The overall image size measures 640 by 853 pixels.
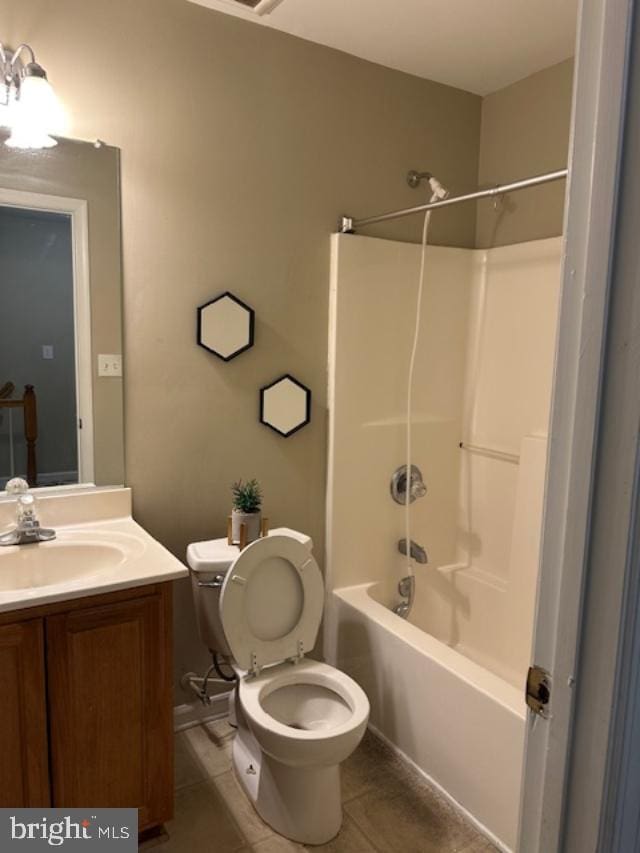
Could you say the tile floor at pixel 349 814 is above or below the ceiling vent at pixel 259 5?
below

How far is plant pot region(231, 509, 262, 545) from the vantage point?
2.09 m

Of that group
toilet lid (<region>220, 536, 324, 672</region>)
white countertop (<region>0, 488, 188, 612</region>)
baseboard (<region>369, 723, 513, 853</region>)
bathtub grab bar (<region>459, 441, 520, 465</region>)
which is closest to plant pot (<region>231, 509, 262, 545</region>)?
toilet lid (<region>220, 536, 324, 672</region>)

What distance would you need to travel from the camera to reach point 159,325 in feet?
6.88

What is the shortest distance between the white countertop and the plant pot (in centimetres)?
31

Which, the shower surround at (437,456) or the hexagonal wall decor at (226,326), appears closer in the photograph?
the hexagonal wall decor at (226,326)

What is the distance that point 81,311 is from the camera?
198cm

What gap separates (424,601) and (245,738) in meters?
1.01

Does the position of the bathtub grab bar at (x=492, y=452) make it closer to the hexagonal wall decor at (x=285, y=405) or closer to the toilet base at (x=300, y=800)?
the hexagonal wall decor at (x=285, y=405)

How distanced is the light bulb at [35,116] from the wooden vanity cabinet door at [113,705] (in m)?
1.36

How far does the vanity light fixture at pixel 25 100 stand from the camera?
5.56ft

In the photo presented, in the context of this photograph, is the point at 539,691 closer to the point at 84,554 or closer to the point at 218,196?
the point at 84,554

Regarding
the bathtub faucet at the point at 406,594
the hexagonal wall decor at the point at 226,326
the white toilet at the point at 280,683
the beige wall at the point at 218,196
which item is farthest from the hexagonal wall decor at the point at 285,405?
the bathtub faucet at the point at 406,594

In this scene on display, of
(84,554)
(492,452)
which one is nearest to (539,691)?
(84,554)

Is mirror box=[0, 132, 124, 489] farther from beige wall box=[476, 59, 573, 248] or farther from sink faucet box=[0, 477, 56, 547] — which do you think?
beige wall box=[476, 59, 573, 248]
